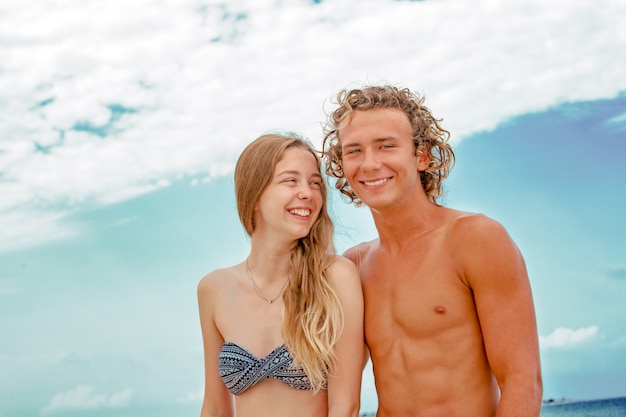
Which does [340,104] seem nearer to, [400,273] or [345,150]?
[345,150]

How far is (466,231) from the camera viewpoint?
3.90 metres

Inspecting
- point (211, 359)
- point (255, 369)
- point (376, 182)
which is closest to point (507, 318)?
point (376, 182)

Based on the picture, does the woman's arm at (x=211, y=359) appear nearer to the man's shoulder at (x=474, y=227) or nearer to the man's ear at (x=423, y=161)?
the man's ear at (x=423, y=161)

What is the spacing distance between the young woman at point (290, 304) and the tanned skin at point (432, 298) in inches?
8.4

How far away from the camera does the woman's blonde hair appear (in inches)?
161

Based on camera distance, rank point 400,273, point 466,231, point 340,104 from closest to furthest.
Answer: point 466,231 < point 400,273 < point 340,104

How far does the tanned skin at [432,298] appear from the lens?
3.74 metres

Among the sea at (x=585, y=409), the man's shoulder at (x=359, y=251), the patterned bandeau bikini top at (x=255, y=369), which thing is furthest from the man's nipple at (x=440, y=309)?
the sea at (x=585, y=409)

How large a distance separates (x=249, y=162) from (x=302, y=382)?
133 cm

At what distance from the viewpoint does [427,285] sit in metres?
4.00

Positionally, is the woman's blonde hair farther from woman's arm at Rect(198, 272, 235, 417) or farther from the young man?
woman's arm at Rect(198, 272, 235, 417)

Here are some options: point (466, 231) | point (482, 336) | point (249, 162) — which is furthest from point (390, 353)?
point (249, 162)

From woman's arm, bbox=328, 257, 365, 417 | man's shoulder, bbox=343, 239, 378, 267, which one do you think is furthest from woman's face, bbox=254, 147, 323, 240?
man's shoulder, bbox=343, 239, 378, 267

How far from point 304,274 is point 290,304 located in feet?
0.65
